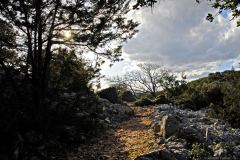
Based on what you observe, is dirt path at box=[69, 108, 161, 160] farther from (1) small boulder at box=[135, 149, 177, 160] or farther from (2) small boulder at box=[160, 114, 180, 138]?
(1) small boulder at box=[135, 149, 177, 160]

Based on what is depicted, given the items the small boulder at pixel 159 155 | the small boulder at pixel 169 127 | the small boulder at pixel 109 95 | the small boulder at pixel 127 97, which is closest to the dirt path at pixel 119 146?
the small boulder at pixel 169 127

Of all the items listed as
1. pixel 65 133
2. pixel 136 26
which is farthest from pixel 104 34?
pixel 65 133

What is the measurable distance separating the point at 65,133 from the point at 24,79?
233 centimetres

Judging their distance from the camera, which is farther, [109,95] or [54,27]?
[109,95]

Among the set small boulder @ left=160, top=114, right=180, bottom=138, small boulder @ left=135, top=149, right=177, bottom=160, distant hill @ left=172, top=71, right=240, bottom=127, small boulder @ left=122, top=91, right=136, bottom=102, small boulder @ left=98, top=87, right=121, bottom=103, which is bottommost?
small boulder @ left=135, top=149, right=177, bottom=160

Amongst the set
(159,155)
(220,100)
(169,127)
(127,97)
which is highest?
(127,97)

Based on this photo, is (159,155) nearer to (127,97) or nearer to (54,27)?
(54,27)

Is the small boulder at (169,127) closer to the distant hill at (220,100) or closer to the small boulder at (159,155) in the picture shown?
the small boulder at (159,155)

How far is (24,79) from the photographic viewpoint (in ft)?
42.8

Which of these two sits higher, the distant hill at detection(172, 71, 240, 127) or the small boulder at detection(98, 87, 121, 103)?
the small boulder at detection(98, 87, 121, 103)

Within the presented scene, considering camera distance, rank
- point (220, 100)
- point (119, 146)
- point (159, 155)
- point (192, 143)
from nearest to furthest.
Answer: point (159, 155)
point (192, 143)
point (119, 146)
point (220, 100)

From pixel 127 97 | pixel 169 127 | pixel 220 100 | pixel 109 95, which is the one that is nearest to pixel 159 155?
pixel 169 127

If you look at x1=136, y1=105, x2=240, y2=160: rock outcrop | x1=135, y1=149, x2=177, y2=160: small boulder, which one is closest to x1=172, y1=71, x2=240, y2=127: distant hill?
x1=136, y1=105, x2=240, y2=160: rock outcrop

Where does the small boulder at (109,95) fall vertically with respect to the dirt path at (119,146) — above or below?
above
